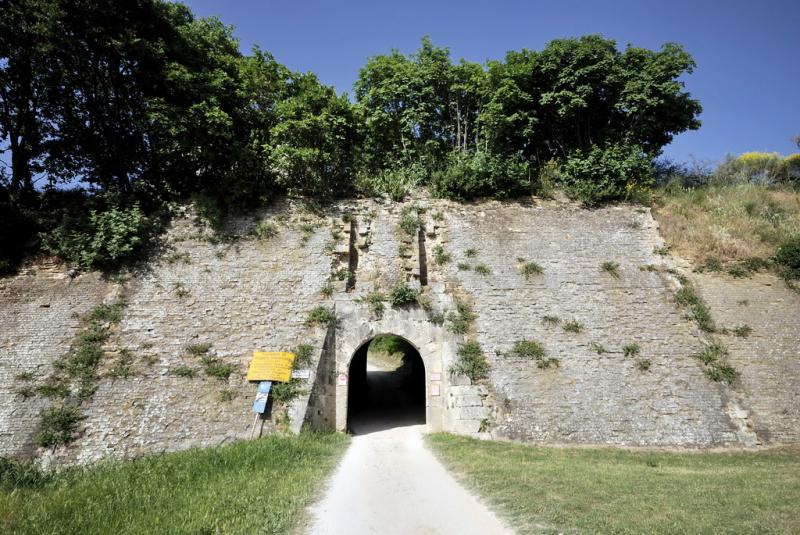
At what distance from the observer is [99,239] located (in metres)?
12.6

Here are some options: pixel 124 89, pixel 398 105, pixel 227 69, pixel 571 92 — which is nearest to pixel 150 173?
pixel 124 89

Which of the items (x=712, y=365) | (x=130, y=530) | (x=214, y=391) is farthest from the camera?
(x=712, y=365)

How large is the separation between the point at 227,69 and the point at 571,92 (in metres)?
13.7

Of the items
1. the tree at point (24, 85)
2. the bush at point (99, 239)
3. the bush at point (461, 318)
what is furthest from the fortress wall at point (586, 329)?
the tree at point (24, 85)

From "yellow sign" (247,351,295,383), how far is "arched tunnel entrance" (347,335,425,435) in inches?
87.2

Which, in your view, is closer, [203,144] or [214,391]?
[214,391]

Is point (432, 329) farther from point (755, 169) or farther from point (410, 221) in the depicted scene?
point (755, 169)

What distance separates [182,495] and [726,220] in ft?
62.4

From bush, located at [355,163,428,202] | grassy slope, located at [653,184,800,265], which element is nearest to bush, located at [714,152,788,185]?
grassy slope, located at [653,184,800,265]

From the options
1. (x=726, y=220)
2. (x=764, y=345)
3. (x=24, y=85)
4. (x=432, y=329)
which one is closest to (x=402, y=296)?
(x=432, y=329)

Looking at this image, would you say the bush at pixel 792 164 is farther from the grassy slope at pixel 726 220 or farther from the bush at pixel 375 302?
the bush at pixel 375 302

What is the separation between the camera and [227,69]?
15227 mm

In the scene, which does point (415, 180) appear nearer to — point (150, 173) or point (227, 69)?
point (227, 69)

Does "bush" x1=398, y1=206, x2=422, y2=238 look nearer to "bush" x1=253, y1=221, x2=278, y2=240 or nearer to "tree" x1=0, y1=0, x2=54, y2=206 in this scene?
"bush" x1=253, y1=221, x2=278, y2=240
